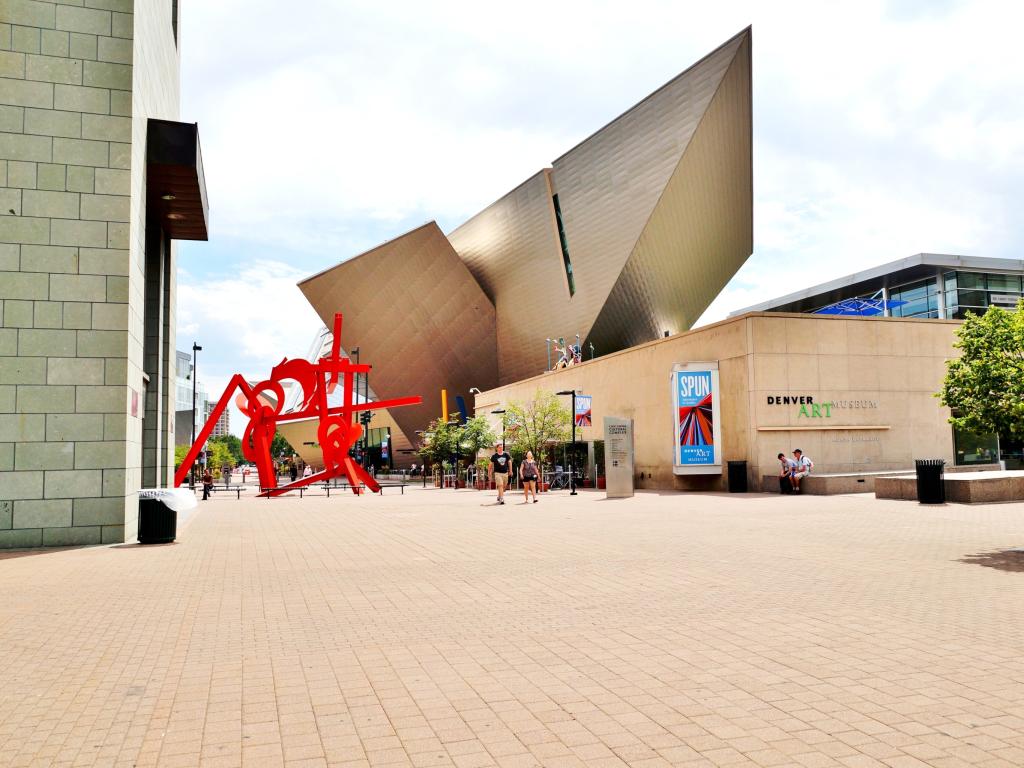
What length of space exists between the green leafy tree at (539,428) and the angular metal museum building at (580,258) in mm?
10465

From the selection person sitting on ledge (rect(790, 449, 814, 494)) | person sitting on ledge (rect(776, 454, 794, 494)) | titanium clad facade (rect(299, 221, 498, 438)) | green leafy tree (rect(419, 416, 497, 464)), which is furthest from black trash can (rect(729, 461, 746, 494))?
titanium clad facade (rect(299, 221, 498, 438))

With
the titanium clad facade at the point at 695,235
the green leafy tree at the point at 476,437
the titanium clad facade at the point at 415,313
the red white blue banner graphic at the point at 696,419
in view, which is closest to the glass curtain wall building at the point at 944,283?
the titanium clad facade at the point at 695,235

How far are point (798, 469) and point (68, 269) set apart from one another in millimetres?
18269

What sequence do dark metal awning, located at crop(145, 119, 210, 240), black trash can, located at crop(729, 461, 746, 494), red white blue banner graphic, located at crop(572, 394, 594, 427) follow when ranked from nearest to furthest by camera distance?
dark metal awning, located at crop(145, 119, 210, 240) < black trash can, located at crop(729, 461, 746, 494) < red white blue banner graphic, located at crop(572, 394, 594, 427)

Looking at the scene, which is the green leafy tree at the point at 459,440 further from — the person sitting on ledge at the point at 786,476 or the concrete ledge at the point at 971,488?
the concrete ledge at the point at 971,488

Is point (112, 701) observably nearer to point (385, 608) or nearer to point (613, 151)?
point (385, 608)

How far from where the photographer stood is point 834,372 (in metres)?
24.9

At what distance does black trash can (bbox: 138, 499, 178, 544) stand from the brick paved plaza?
131 cm

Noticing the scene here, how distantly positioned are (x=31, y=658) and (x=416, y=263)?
48.5 meters

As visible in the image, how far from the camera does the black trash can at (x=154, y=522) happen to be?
12406mm

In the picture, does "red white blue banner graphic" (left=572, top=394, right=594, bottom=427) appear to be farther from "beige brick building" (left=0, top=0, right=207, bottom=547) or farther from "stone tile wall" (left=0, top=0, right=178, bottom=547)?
"stone tile wall" (left=0, top=0, right=178, bottom=547)

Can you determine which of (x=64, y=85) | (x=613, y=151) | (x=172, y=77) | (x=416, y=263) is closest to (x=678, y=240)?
(x=613, y=151)

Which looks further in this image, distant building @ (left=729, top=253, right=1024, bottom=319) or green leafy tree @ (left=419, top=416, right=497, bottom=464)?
distant building @ (left=729, top=253, right=1024, bottom=319)

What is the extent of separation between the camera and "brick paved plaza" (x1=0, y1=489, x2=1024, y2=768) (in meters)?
3.86
